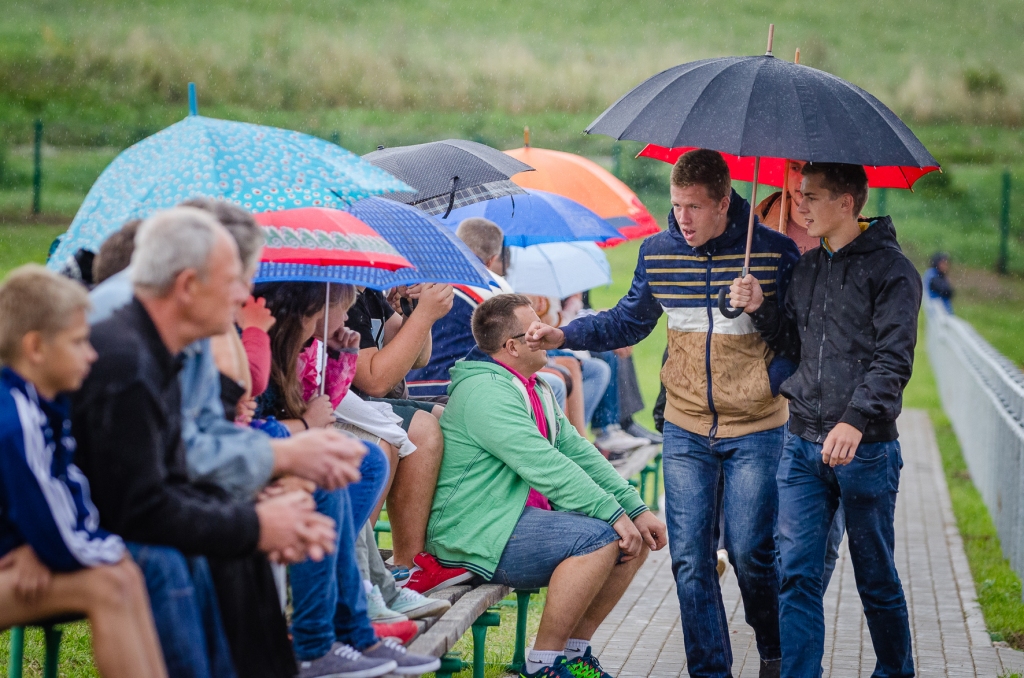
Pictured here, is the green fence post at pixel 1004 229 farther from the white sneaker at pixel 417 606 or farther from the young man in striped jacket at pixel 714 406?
the white sneaker at pixel 417 606

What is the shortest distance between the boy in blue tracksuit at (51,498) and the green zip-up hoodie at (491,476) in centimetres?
207

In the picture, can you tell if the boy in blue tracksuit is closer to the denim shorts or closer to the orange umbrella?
the denim shorts

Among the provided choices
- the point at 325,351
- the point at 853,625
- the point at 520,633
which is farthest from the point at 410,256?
the point at 853,625

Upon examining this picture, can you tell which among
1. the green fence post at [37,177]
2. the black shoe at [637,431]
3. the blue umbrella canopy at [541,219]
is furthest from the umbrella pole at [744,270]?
the green fence post at [37,177]

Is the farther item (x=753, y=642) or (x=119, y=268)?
(x=753, y=642)

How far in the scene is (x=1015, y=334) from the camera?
28.8 meters

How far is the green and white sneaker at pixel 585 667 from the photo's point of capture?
Answer: 4.46m

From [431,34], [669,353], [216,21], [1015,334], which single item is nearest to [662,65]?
[431,34]

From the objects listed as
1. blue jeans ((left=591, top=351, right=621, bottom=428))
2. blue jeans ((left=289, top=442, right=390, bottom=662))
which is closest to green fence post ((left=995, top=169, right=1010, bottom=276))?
blue jeans ((left=591, top=351, right=621, bottom=428))

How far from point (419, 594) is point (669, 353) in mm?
1480

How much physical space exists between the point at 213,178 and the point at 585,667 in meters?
2.33

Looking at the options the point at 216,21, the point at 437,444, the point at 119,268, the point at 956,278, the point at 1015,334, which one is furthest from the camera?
the point at 216,21

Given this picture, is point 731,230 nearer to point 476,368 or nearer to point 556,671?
point 476,368

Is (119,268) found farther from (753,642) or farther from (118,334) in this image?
(753,642)
